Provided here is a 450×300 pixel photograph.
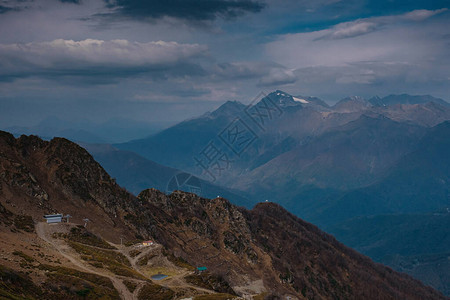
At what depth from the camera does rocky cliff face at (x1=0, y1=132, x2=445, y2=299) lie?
11069 centimetres

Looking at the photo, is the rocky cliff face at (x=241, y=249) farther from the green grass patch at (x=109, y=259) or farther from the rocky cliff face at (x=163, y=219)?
the green grass patch at (x=109, y=259)

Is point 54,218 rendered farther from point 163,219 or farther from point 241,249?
point 241,249

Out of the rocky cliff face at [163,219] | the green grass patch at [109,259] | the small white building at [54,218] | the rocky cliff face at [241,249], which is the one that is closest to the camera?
the green grass patch at [109,259]

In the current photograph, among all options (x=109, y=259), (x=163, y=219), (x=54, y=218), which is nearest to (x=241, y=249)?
(x=163, y=219)

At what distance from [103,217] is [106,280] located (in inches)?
1708

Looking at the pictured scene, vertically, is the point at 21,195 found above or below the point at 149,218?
above

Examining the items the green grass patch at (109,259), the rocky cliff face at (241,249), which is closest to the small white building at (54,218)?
the green grass patch at (109,259)

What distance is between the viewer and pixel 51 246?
8912 cm

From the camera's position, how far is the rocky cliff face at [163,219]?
363 ft

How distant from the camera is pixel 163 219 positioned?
149 metres

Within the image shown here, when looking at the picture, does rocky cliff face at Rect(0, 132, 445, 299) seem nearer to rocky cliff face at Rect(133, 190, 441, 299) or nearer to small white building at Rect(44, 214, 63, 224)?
rocky cliff face at Rect(133, 190, 441, 299)

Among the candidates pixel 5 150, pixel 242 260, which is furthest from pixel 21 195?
pixel 242 260

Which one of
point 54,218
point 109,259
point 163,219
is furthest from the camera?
point 163,219

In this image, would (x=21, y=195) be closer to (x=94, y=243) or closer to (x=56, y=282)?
(x=94, y=243)
